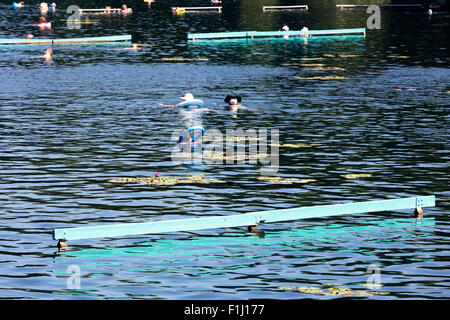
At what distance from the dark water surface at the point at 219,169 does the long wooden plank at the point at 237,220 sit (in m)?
0.50

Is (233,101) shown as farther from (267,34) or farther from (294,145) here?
(267,34)

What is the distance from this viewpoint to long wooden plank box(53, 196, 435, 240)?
120 feet

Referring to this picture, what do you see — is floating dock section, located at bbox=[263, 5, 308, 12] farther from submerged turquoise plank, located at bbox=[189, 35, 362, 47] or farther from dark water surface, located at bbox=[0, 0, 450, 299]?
dark water surface, located at bbox=[0, 0, 450, 299]

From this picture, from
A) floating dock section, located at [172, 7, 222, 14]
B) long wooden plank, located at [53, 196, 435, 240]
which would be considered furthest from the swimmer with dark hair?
floating dock section, located at [172, 7, 222, 14]

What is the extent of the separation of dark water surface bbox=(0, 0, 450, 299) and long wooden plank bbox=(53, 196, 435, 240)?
1.64 ft

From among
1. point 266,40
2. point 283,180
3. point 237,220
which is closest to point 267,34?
point 266,40

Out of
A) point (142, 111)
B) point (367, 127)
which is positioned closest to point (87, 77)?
point (142, 111)

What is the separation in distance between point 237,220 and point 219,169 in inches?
503

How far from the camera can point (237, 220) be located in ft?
128

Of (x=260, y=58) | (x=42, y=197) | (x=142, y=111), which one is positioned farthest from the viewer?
(x=260, y=58)

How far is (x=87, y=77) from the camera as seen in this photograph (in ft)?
299

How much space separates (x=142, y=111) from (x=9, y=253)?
36808 mm

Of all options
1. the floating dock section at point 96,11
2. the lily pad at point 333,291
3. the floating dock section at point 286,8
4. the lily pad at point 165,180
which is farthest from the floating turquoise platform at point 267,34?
the lily pad at point 333,291
